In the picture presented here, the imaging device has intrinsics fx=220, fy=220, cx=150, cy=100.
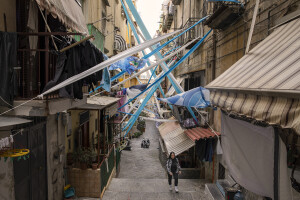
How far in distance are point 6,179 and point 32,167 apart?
1247 mm

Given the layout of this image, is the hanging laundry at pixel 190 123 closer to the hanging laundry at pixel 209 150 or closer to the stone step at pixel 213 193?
the hanging laundry at pixel 209 150

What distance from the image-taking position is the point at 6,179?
4.81 metres

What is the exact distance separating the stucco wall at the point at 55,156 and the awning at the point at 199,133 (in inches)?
215

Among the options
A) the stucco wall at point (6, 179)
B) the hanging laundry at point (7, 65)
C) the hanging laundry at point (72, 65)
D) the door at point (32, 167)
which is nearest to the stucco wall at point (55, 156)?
the door at point (32, 167)

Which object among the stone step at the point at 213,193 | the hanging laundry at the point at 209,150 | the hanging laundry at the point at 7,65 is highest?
the hanging laundry at the point at 7,65

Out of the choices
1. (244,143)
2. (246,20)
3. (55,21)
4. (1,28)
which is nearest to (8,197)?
(1,28)

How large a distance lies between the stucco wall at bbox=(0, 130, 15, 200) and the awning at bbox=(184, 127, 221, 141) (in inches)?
273

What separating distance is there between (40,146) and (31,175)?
877mm

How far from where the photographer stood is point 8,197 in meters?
4.88

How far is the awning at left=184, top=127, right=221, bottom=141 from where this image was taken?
32.2 feet

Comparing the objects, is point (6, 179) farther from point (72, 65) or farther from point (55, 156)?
point (72, 65)

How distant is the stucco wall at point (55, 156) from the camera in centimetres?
709

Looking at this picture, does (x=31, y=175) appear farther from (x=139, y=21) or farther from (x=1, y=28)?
(x=139, y=21)

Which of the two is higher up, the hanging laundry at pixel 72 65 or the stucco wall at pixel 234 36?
the stucco wall at pixel 234 36
